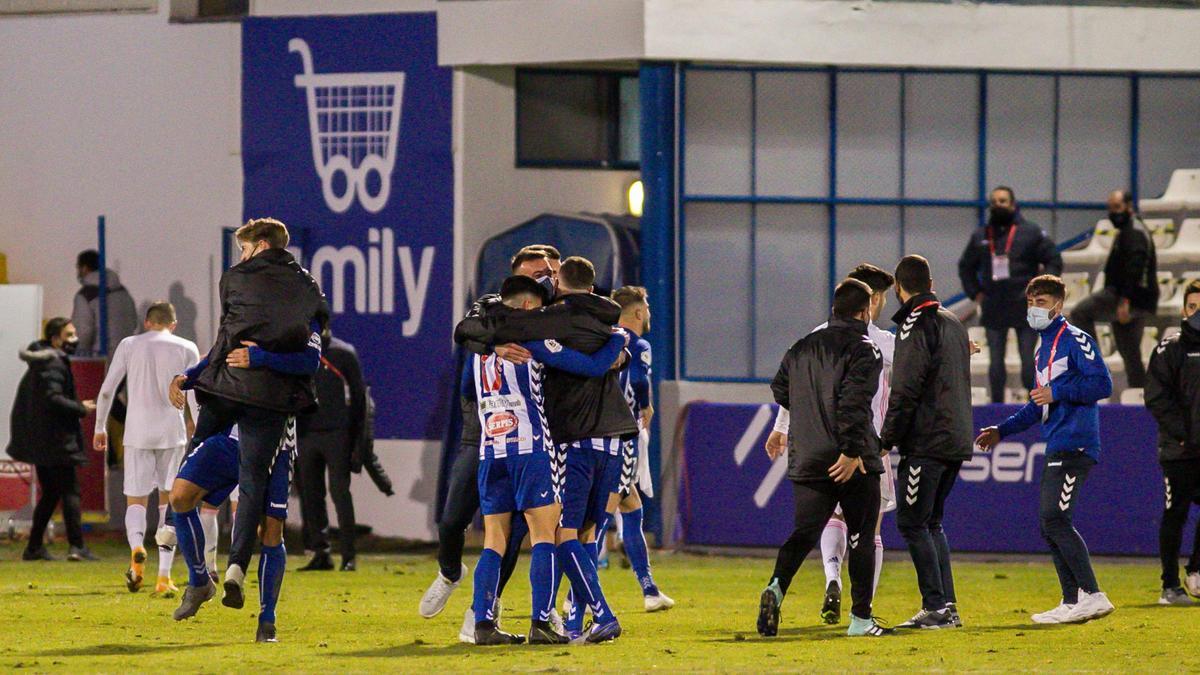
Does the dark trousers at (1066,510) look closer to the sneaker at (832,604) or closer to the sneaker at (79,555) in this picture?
the sneaker at (832,604)

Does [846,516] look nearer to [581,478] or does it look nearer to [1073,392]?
[581,478]

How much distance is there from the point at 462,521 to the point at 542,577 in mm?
997

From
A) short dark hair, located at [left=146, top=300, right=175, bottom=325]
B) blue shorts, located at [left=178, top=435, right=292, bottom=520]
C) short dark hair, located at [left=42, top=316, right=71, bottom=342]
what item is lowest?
blue shorts, located at [left=178, top=435, right=292, bottom=520]

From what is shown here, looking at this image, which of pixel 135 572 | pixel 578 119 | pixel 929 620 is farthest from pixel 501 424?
pixel 578 119

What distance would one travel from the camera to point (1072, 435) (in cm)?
1194

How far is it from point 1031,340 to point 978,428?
193cm

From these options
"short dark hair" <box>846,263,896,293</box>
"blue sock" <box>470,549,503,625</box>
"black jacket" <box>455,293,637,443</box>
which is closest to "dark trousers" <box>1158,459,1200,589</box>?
"short dark hair" <box>846,263,896,293</box>

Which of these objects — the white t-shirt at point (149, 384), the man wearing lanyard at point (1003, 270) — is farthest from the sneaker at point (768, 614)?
the man wearing lanyard at point (1003, 270)

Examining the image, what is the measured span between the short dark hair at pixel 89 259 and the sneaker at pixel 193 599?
9.64 meters

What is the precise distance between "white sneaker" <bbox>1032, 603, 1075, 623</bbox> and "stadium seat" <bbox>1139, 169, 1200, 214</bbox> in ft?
28.5

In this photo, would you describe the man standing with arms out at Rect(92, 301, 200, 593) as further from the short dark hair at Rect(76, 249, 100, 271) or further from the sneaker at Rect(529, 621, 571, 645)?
the short dark hair at Rect(76, 249, 100, 271)

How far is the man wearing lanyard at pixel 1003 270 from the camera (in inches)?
730

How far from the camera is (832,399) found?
35.5ft

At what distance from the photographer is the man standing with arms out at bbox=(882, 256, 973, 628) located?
11.3 metres
